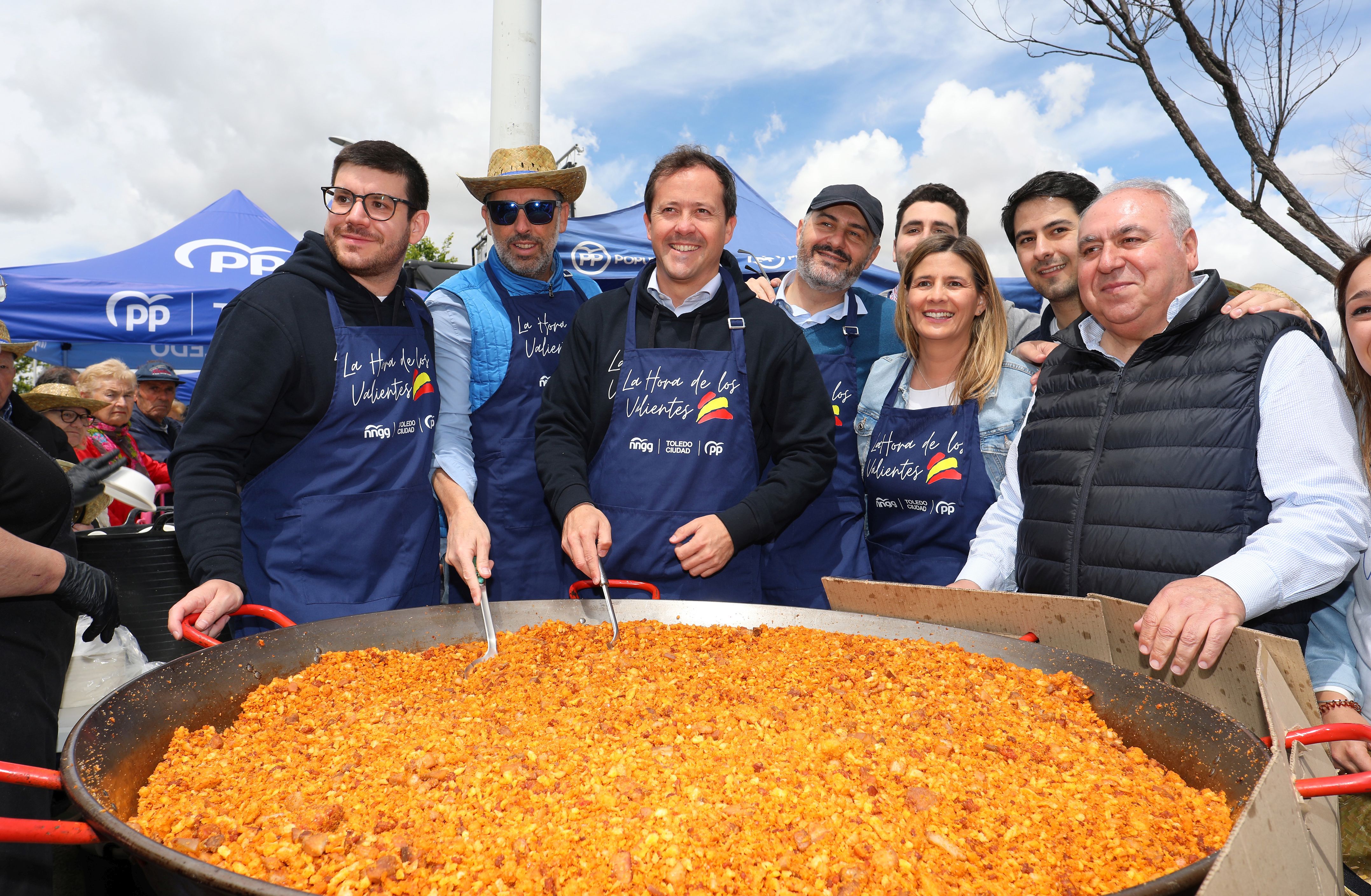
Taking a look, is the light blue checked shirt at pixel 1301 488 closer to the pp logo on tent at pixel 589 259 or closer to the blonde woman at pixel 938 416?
the blonde woman at pixel 938 416

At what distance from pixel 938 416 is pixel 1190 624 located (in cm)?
140

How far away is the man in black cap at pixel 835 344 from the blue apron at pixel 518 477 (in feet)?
2.74

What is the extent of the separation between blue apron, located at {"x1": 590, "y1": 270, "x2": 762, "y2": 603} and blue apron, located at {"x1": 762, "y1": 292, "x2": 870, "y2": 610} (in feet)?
1.10

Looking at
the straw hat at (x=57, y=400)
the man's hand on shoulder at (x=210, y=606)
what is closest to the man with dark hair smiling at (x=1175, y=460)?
the man's hand on shoulder at (x=210, y=606)

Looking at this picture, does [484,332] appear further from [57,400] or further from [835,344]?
[57,400]

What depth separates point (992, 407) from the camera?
112 inches

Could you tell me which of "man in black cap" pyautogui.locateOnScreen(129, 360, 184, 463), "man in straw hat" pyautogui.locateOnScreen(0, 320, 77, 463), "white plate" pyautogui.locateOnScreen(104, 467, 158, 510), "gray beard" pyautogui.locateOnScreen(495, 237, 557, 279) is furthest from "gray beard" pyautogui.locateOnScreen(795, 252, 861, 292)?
"man in black cap" pyautogui.locateOnScreen(129, 360, 184, 463)

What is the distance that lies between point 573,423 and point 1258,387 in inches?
73.0

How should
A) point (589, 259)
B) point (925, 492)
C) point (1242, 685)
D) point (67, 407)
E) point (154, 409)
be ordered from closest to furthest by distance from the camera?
1. point (1242, 685)
2. point (925, 492)
3. point (67, 407)
4. point (589, 259)
5. point (154, 409)

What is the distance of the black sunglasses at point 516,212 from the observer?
320cm

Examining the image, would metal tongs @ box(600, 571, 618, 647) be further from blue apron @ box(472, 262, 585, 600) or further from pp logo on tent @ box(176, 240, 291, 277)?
pp logo on tent @ box(176, 240, 291, 277)

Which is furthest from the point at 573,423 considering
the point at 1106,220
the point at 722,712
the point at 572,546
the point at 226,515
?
the point at 1106,220

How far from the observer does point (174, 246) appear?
8.12 m

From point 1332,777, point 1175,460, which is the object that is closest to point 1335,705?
point 1175,460
